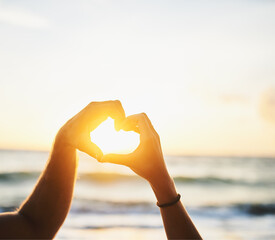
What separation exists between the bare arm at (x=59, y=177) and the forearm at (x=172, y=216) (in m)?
0.31

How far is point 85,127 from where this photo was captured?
1.48 metres

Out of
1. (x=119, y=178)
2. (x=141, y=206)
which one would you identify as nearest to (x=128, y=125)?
(x=141, y=206)

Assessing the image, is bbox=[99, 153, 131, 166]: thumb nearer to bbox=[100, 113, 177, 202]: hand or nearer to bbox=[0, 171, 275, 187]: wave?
bbox=[100, 113, 177, 202]: hand

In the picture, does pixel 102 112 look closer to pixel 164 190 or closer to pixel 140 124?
pixel 140 124

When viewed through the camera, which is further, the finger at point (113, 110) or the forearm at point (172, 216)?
the finger at point (113, 110)

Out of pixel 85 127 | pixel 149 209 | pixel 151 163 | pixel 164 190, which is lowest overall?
pixel 149 209

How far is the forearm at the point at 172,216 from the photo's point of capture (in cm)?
140

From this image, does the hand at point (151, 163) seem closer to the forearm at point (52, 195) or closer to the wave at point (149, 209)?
the forearm at point (52, 195)

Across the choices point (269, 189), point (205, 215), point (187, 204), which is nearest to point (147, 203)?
point (187, 204)

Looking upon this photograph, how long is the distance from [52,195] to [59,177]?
0.08 metres

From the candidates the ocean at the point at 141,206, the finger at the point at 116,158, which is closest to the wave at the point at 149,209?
the ocean at the point at 141,206

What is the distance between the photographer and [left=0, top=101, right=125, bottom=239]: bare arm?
4.84ft

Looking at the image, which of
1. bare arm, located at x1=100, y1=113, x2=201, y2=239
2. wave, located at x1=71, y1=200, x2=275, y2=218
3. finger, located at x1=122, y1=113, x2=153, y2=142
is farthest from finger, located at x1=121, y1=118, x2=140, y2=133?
wave, located at x1=71, y1=200, x2=275, y2=218

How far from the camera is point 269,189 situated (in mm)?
17859
